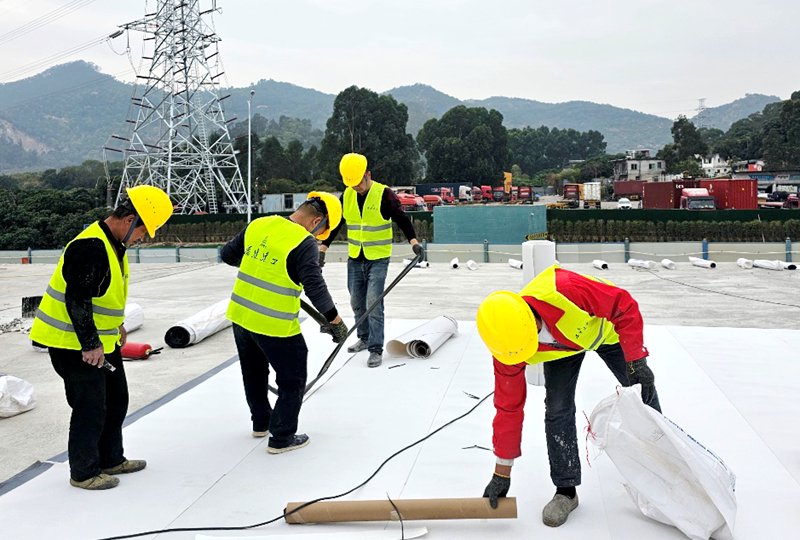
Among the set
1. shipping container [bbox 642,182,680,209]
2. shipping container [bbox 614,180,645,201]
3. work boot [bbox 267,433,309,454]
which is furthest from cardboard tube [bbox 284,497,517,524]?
shipping container [bbox 614,180,645,201]

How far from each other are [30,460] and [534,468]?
9.88 ft

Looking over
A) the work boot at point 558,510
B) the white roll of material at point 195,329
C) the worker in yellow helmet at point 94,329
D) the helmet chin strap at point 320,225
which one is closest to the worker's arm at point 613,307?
the work boot at point 558,510

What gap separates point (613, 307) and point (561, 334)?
0.27 m

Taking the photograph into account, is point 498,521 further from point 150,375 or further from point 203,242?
point 203,242

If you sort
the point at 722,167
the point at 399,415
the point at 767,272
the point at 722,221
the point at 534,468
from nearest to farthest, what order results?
the point at 534,468 < the point at 399,415 < the point at 767,272 < the point at 722,221 < the point at 722,167

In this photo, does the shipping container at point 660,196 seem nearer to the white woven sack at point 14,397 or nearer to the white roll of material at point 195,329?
the white roll of material at point 195,329

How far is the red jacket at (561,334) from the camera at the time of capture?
124 inches

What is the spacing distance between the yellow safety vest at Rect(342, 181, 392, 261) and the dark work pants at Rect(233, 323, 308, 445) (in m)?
2.07

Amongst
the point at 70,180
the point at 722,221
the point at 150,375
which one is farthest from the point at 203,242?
the point at 70,180

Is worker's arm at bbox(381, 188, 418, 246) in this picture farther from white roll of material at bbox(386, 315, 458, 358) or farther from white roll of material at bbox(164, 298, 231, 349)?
white roll of material at bbox(164, 298, 231, 349)

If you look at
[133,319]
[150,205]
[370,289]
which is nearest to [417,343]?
[370,289]

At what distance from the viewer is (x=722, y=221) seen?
29.6 metres

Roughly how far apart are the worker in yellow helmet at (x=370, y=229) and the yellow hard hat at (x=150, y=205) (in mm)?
2241

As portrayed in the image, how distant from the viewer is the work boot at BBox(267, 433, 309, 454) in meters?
4.23
